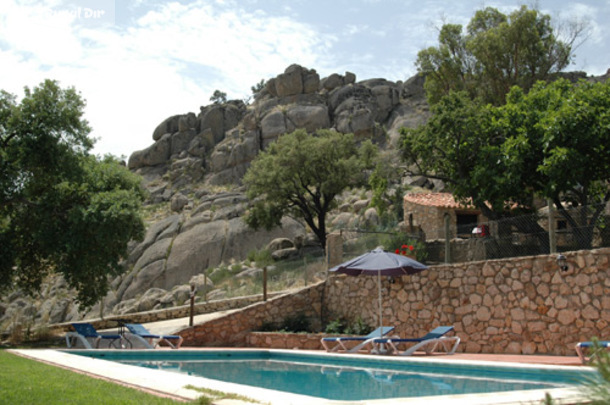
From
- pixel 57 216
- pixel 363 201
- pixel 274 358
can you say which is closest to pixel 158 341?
pixel 274 358

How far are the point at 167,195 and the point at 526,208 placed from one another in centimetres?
3797

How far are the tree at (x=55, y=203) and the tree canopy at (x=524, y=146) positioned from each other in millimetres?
11657

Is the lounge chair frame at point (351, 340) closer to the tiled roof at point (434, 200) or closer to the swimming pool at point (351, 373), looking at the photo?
the swimming pool at point (351, 373)

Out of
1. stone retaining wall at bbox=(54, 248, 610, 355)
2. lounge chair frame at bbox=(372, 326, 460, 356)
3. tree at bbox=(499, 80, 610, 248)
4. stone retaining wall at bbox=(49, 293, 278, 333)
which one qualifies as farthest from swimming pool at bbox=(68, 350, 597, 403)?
tree at bbox=(499, 80, 610, 248)

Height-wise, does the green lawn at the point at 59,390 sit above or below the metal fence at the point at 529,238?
below

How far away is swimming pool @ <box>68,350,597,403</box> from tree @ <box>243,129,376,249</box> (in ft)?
54.2

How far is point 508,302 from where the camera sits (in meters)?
13.1

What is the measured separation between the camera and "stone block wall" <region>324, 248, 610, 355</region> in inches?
452

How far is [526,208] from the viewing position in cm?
2000

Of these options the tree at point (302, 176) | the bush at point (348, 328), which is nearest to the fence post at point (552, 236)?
the bush at point (348, 328)

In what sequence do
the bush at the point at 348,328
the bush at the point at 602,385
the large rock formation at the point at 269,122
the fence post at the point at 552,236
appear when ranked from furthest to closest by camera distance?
the large rock formation at the point at 269,122, the bush at the point at 348,328, the fence post at the point at 552,236, the bush at the point at 602,385

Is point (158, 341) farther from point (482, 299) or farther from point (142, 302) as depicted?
point (142, 302)

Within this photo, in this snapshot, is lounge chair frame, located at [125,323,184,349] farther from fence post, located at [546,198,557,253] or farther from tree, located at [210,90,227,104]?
tree, located at [210,90,227,104]

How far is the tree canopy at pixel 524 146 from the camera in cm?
1670
